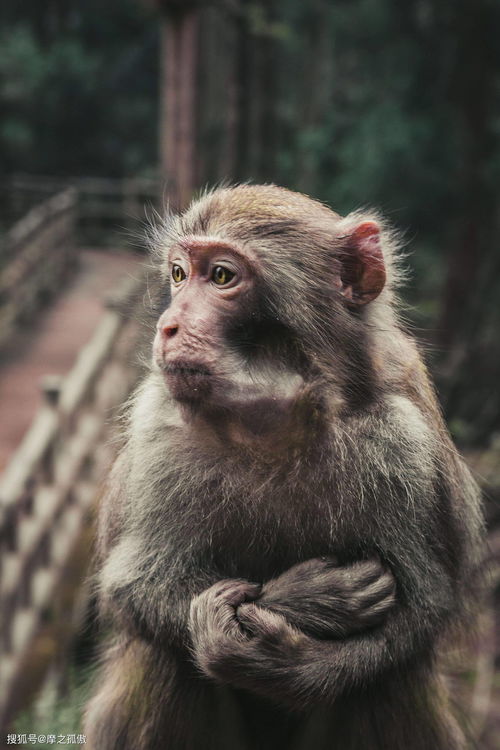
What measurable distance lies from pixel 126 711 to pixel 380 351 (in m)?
1.33

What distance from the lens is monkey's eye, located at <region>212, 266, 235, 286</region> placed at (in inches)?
89.0

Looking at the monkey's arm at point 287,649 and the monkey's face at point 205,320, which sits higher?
the monkey's face at point 205,320

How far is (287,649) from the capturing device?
203 centimetres

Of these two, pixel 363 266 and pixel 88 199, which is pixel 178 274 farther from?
pixel 88 199

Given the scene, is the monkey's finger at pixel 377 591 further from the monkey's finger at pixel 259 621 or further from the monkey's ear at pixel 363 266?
the monkey's ear at pixel 363 266

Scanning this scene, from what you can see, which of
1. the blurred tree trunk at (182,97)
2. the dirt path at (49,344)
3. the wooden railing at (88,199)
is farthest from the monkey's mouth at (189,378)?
the wooden railing at (88,199)

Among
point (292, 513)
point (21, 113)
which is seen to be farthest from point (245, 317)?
point (21, 113)

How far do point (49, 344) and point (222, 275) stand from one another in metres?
11.6

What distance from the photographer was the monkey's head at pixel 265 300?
216cm

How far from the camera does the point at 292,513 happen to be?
88.0 inches

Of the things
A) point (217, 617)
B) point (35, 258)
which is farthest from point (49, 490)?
point (35, 258)

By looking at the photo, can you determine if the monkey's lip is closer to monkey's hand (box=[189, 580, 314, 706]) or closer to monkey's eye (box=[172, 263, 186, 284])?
monkey's eye (box=[172, 263, 186, 284])

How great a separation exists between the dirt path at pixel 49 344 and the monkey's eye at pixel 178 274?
20.3 ft

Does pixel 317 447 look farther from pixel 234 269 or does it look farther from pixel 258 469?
pixel 234 269
